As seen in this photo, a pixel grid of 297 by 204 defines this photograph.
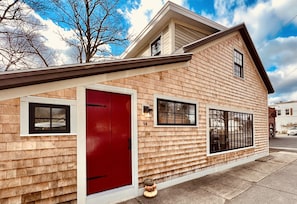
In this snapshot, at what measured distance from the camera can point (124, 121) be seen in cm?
406

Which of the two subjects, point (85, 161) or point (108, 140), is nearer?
point (85, 161)

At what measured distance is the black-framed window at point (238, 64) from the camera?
26.0 feet

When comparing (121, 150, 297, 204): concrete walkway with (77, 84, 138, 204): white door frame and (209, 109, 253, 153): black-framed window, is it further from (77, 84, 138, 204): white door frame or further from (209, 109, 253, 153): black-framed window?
(209, 109, 253, 153): black-framed window

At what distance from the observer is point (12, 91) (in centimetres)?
271

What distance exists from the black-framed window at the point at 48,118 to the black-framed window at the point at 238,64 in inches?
292

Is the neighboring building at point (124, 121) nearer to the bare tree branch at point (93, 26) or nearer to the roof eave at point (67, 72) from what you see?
the roof eave at point (67, 72)

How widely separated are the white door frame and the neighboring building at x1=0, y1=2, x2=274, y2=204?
0.02 meters

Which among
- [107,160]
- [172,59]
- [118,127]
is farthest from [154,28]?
[107,160]

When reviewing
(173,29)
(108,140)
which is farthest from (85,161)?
(173,29)

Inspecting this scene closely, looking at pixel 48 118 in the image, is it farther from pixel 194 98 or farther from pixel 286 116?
pixel 286 116

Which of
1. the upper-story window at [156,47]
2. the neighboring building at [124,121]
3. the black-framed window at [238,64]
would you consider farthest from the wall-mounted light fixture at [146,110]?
the black-framed window at [238,64]

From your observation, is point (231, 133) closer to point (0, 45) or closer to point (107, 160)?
point (107, 160)

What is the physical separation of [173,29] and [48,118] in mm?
5819

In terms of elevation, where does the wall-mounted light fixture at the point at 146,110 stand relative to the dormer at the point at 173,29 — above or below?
below
